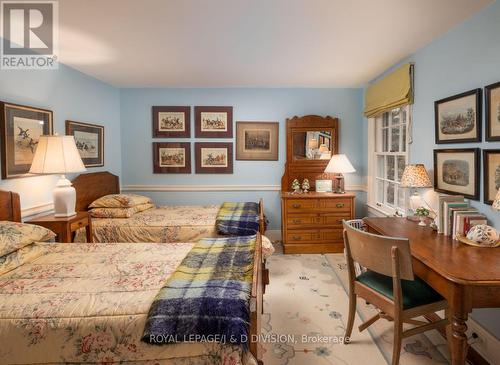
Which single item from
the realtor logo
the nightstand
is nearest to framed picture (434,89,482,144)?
the realtor logo

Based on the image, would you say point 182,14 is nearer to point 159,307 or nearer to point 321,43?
point 321,43

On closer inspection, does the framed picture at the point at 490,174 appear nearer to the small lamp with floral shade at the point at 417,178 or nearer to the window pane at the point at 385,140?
the small lamp with floral shade at the point at 417,178

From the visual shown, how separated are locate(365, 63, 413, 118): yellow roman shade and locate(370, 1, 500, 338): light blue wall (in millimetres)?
80

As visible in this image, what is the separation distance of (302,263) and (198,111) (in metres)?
2.61

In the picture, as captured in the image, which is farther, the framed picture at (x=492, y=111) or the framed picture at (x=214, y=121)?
the framed picture at (x=214, y=121)

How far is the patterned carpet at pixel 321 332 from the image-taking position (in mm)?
1938

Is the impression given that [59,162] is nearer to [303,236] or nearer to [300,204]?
[300,204]

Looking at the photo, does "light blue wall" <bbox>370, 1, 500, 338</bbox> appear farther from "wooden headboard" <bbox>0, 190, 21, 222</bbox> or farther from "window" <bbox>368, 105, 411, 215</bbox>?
"wooden headboard" <bbox>0, 190, 21, 222</bbox>

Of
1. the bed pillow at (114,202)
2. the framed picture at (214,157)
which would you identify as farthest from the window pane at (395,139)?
the bed pillow at (114,202)

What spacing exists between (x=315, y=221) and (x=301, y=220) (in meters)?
0.19

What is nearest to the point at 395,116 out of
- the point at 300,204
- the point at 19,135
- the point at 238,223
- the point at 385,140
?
the point at 385,140

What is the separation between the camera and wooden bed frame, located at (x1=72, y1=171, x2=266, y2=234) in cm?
340

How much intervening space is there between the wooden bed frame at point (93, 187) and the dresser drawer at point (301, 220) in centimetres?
38

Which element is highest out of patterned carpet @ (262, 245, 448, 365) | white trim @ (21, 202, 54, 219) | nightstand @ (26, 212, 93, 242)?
white trim @ (21, 202, 54, 219)
